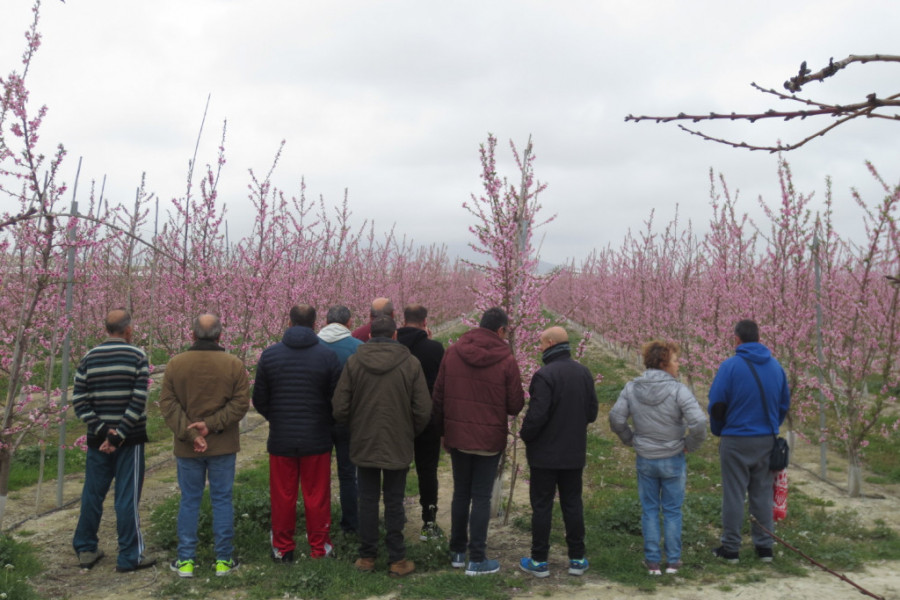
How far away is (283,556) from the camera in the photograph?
4637 mm

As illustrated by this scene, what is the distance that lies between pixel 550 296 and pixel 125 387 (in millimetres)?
37272

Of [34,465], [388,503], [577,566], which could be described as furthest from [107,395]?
[34,465]

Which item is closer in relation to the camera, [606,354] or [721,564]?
[721,564]

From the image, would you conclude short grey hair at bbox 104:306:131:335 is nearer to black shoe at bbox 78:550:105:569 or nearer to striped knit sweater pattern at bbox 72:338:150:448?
striped knit sweater pattern at bbox 72:338:150:448

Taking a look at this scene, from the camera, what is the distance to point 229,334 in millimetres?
7598

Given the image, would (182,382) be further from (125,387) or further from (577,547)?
(577,547)

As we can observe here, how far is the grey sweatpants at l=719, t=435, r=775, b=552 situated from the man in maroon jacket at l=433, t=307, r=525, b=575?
5.63ft

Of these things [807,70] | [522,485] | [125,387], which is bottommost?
[522,485]

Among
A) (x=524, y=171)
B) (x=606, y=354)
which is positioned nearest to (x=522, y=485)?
(x=524, y=171)

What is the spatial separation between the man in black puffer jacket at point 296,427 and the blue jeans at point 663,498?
232cm

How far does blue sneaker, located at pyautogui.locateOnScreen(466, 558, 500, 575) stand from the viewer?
448 centimetres

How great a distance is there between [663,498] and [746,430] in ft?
2.76

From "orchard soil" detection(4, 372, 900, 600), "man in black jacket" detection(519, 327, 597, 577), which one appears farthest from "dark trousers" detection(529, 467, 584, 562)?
"orchard soil" detection(4, 372, 900, 600)

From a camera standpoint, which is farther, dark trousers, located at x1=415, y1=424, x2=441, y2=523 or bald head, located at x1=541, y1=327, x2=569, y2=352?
dark trousers, located at x1=415, y1=424, x2=441, y2=523
